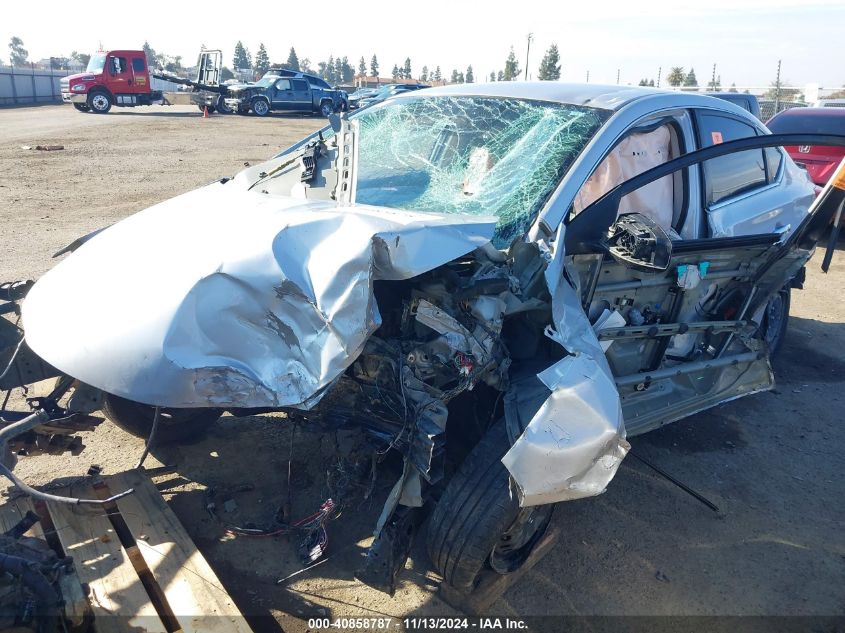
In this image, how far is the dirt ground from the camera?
2670 mm

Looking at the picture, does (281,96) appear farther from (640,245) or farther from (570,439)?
(570,439)

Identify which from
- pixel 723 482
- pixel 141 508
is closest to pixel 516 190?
pixel 723 482

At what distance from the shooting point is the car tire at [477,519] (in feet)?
7.94

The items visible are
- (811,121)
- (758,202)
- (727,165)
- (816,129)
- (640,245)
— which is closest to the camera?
(640,245)

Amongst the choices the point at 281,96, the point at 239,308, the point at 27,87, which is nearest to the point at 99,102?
the point at 281,96

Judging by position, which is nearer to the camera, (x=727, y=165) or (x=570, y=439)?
(x=570, y=439)

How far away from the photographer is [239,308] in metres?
2.22

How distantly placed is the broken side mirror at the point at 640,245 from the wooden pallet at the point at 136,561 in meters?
2.14

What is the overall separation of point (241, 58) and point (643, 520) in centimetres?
9535

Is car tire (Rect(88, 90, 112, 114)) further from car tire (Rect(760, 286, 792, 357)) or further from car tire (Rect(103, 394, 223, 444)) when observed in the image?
car tire (Rect(760, 286, 792, 357))

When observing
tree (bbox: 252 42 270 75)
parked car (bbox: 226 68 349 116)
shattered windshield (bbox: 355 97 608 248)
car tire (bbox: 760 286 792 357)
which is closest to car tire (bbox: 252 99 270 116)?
parked car (bbox: 226 68 349 116)

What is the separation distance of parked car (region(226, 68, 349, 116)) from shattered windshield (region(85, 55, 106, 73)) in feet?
15.1

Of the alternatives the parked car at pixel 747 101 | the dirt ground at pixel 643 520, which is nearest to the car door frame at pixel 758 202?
the dirt ground at pixel 643 520

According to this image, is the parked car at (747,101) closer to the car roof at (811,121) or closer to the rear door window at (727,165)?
the car roof at (811,121)
